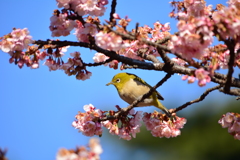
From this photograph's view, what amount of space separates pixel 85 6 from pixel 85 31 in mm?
241

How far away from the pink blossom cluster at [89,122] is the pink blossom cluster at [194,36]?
1597 mm

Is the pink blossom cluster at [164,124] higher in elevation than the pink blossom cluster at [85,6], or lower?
lower

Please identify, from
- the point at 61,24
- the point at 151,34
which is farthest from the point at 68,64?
the point at 151,34

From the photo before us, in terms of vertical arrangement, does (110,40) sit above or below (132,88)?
below

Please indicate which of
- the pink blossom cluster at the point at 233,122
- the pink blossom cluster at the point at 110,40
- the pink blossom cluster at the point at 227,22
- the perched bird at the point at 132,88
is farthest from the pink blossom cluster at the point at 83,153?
the perched bird at the point at 132,88

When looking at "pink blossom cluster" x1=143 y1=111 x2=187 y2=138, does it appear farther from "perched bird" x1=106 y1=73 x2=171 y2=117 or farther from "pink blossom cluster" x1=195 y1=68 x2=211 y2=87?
"pink blossom cluster" x1=195 y1=68 x2=211 y2=87

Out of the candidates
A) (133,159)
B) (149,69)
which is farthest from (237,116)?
(133,159)

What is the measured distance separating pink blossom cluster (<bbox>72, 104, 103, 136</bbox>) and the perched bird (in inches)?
43.1

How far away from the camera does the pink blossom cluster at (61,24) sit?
11.4ft

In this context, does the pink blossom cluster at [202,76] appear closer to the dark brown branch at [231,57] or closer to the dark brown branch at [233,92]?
the dark brown branch at [231,57]

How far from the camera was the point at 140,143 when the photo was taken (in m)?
20.2

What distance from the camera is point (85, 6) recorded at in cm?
334

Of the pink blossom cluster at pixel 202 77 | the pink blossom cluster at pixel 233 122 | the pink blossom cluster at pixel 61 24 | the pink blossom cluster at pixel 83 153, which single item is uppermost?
the pink blossom cluster at pixel 61 24

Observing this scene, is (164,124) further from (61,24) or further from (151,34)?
(61,24)
